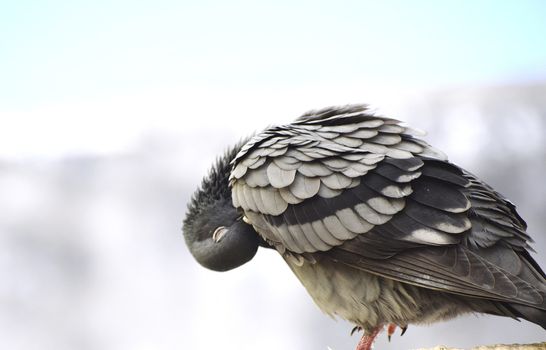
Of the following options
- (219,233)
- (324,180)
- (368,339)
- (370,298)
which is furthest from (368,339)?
(219,233)

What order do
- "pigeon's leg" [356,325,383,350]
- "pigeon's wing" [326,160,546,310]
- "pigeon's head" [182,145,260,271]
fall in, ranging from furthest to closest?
"pigeon's head" [182,145,260,271], "pigeon's leg" [356,325,383,350], "pigeon's wing" [326,160,546,310]

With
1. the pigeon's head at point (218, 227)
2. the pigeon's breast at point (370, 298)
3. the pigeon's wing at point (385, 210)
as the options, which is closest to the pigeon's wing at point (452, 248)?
the pigeon's wing at point (385, 210)

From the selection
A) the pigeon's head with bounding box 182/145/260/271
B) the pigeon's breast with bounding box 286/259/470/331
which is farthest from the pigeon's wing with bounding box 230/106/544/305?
the pigeon's head with bounding box 182/145/260/271

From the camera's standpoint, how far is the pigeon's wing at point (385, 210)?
4.22 metres

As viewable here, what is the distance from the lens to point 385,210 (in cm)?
436

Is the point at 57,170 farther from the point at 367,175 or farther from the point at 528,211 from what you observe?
the point at 367,175

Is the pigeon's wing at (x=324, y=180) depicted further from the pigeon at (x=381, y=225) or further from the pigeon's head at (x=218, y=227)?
the pigeon's head at (x=218, y=227)

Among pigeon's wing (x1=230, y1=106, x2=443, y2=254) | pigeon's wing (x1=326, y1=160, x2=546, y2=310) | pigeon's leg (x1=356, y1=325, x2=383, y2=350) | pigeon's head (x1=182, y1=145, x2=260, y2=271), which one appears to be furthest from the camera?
pigeon's head (x1=182, y1=145, x2=260, y2=271)

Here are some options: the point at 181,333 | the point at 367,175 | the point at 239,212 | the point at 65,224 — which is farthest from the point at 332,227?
the point at 65,224

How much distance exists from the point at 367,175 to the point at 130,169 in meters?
7.91

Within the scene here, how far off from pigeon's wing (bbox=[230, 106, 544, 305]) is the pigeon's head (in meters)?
0.30

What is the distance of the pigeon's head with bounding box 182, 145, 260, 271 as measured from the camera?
4996 millimetres

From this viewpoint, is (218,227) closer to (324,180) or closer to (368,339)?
(324,180)

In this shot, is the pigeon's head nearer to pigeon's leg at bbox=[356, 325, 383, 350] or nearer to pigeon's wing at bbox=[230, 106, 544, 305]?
pigeon's wing at bbox=[230, 106, 544, 305]
